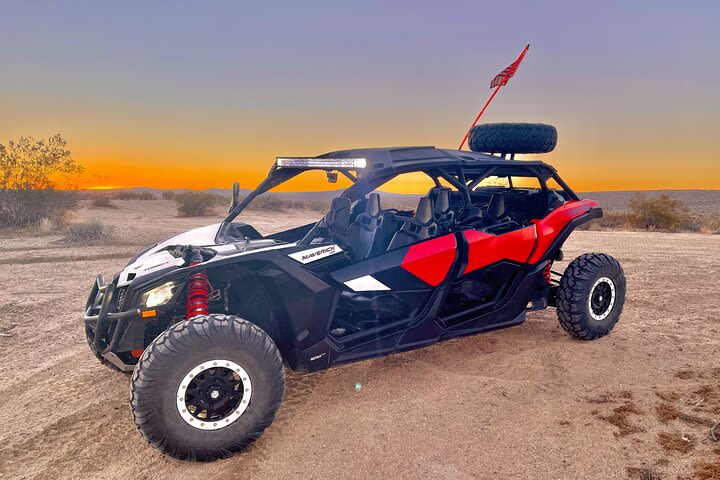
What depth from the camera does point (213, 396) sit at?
3381 mm

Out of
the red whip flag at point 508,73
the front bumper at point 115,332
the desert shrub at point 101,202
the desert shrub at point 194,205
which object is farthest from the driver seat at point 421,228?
the desert shrub at point 101,202

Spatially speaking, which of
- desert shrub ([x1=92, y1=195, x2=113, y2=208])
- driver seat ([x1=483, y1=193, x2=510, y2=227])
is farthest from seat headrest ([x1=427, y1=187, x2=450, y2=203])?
desert shrub ([x1=92, y1=195, x2=113, y2=208])

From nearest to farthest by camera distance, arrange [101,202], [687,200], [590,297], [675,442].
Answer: [675,442] → [590,297] → [101,202] → [687,200]

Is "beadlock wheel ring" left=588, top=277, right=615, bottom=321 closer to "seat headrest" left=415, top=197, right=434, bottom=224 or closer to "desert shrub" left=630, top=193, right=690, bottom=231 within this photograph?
"seat headrest" left=415, top=197, right=434, bottom=224

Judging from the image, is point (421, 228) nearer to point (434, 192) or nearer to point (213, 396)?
point (434, 192)

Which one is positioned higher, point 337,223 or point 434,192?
point 434,192

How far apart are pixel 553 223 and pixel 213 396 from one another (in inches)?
145

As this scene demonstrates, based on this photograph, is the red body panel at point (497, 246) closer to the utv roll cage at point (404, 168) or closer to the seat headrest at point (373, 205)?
the utv roll cage at point (404, 168)

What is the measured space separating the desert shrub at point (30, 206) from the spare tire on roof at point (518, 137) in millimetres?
17320

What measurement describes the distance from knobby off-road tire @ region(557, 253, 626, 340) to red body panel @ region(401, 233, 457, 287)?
1798 mm

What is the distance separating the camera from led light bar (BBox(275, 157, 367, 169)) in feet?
13.8

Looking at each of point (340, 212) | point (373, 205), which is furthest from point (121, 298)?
point (373, 205)

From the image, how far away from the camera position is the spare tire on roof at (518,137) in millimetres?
5664

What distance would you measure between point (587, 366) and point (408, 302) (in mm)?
1921
